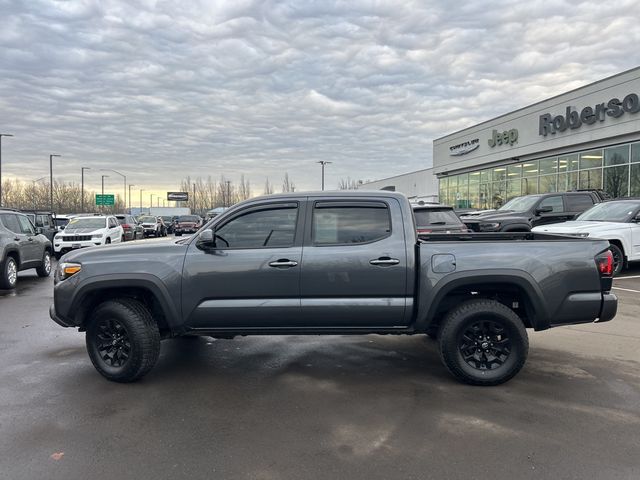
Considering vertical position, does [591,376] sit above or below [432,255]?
below

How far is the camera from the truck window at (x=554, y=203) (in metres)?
14.8

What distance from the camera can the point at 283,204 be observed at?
496 cm

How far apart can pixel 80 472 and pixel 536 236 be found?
5194 mm

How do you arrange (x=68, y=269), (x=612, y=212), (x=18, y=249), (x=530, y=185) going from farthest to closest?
1. (x=530, y=185)
2. (x=612, y=212)
3. (x=18, y=249)
4. (x=68, y=269)

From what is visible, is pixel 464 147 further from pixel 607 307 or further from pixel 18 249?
pixel 607 307

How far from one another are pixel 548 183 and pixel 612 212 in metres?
19.4

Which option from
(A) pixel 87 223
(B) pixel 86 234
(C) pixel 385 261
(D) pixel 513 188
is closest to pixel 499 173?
(D) pixel 513 188

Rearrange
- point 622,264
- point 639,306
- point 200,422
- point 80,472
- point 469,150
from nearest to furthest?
point 80,472, point 200,422, point 639,306, point 622,264, point 469,150

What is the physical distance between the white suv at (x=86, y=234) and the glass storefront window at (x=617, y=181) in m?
23.2

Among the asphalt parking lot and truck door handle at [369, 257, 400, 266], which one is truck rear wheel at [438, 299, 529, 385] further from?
truck door handle at [369, 257, 400, 266]

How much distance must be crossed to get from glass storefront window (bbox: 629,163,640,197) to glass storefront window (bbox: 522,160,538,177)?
26.3ft

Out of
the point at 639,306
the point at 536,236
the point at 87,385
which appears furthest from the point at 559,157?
the point at 87,385

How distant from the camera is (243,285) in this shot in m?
4.69

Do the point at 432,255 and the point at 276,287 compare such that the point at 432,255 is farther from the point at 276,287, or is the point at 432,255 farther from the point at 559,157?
the point at 559,157
